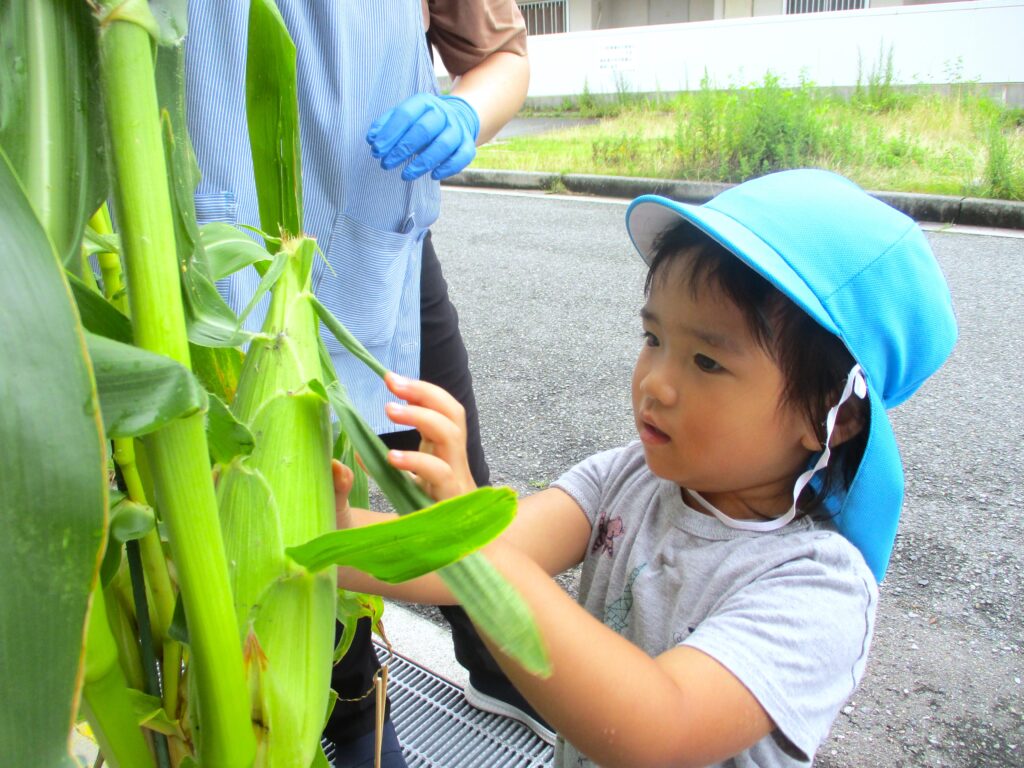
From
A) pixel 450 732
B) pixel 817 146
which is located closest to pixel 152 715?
pixel 450 732

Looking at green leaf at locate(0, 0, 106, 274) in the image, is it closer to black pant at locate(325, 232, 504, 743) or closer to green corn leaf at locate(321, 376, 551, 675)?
green corn leaf at locate(321, 376, 551, 675)

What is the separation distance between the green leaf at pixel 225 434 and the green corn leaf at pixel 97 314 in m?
0.05

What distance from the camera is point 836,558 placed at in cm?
72

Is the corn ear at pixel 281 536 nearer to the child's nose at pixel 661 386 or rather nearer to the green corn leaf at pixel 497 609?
the green corn leaf at pixel 497 609

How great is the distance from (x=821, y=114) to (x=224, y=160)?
5.48m

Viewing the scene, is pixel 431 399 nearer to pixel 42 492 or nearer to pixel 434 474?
pixel 434 474

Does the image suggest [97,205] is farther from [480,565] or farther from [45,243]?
[480,565]

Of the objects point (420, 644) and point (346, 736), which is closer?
point (346, 736)

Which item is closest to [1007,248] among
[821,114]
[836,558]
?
[821,114]

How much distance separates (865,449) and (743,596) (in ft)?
0.55

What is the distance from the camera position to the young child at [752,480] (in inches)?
24.0

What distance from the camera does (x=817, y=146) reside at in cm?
497

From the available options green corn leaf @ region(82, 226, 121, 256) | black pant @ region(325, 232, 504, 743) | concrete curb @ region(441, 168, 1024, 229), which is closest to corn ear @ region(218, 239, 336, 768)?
green corn leaf @ region(82, 226, 121, 256)

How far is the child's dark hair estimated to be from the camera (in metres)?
0.72
